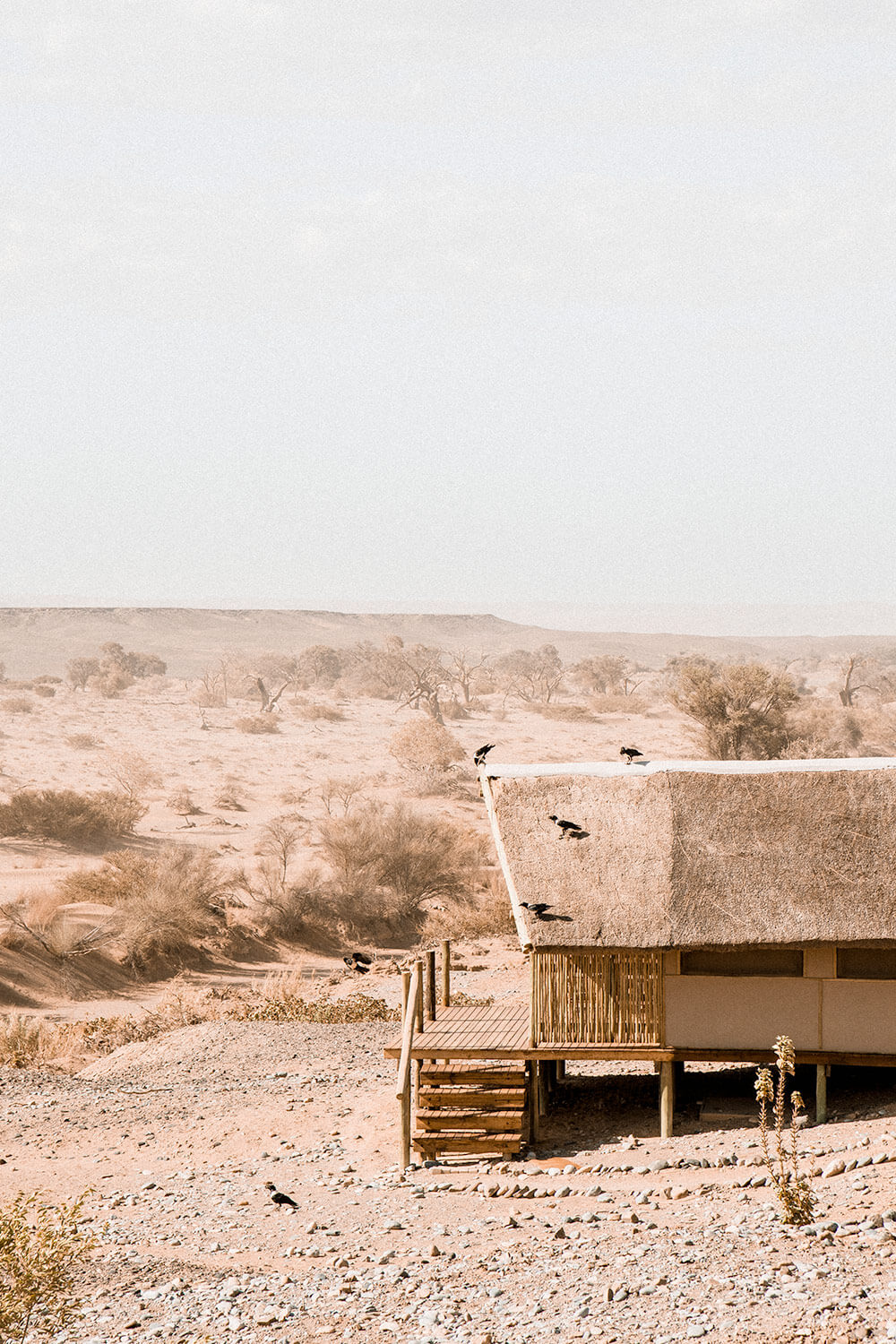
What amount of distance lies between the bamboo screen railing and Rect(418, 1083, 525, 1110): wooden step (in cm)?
61

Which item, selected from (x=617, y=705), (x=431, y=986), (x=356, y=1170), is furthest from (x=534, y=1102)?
(x=617, y=705)

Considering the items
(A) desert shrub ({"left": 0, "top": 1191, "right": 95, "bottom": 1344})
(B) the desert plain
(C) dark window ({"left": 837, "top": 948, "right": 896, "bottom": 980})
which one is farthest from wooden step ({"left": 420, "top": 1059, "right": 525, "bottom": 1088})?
(A) desert shrub ({"left": 0, "top": 1191, "right": 95, "bottom": 1344})

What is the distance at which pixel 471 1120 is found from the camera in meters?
12.5

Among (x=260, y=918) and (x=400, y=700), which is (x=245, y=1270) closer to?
(x=260, y=918)

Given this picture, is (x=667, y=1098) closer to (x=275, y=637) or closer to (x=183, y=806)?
(x=183, y=806)

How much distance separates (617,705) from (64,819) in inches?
1405

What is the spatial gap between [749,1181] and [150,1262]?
4.59 meters

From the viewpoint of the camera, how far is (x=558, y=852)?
12.5m

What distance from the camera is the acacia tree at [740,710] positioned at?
40656 millimetres

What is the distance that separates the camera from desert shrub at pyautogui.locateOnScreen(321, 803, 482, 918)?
26906 millimetres

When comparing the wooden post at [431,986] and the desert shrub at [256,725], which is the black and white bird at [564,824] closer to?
the wooden post at [431,986]

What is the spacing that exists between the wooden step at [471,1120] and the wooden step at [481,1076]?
0.26 m

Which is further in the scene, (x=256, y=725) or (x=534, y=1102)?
(x=256, y=725)

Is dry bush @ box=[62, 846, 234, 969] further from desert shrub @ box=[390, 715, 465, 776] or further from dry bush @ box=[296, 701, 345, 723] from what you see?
dry bush @ box=[296, 701, 345, 723]
